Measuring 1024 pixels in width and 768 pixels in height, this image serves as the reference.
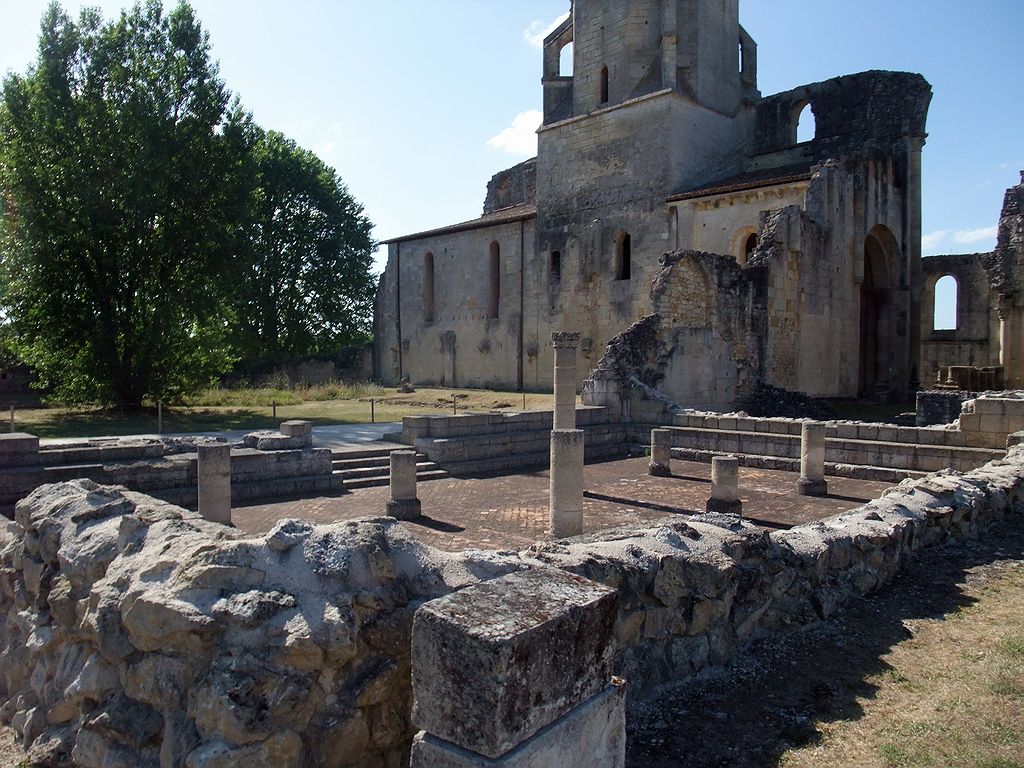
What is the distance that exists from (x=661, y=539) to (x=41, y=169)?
20526 millimetres

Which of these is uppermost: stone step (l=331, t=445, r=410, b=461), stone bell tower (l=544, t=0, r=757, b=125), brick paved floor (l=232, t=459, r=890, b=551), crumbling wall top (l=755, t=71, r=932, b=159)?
stone bell tower (l=544, t=0, r=757, b=125)

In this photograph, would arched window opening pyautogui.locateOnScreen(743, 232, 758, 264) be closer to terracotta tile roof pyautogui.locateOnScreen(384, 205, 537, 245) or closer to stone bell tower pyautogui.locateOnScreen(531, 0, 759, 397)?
stone bell tower pyautogui.locateOnScreen(531, 0, 759, 397)

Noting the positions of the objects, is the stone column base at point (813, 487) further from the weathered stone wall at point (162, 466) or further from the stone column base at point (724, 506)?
the weathered stone wall at point (162, 466)

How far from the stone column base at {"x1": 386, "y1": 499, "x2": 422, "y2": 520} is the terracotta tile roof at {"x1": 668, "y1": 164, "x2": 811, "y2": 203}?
1706 centimetres

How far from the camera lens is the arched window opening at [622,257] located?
2819 centimetres

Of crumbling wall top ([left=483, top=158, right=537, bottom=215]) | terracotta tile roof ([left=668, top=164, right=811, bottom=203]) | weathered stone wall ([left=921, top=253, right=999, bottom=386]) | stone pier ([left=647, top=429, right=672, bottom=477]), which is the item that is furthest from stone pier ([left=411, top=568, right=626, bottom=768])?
crumbling wall top ([left=483, top=158, right=537, bottom=215])

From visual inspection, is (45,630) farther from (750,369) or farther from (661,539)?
(750,369)

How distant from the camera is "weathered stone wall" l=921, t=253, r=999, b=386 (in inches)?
1236

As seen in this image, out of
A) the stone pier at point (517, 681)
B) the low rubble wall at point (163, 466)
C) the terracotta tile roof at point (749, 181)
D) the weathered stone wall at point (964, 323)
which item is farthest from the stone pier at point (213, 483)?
the weathered stone wall at point (964, 323)

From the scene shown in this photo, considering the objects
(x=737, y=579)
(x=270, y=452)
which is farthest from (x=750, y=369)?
(x=737, y=579)

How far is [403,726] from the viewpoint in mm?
3562

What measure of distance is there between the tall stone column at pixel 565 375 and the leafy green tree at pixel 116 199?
13492mm

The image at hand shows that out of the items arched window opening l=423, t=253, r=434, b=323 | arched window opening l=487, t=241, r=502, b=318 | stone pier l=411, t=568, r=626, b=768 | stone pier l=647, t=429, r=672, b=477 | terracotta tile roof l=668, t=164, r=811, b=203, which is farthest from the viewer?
arched window opening l=423, t=253, r=434, b=323

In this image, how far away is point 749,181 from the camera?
79.4ft
